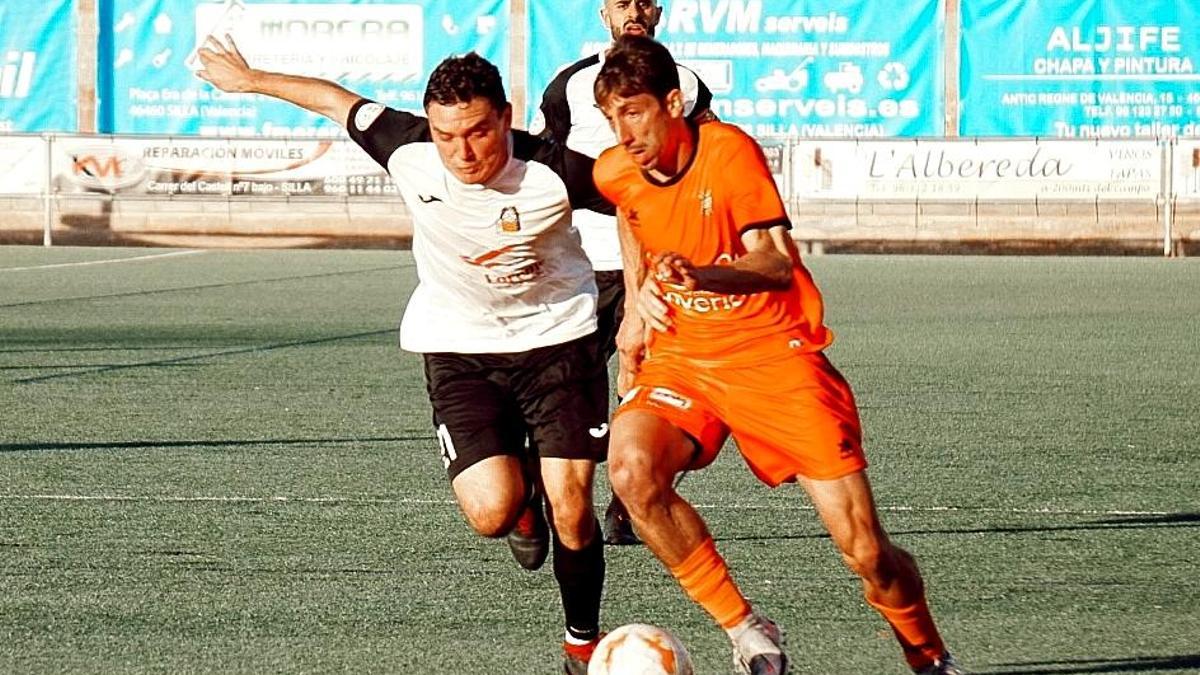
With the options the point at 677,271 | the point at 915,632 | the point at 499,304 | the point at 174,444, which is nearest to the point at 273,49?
the point at 174,444

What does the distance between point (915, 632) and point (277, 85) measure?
8.59 feet

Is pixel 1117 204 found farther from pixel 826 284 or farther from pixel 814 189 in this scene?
pixel 826 284

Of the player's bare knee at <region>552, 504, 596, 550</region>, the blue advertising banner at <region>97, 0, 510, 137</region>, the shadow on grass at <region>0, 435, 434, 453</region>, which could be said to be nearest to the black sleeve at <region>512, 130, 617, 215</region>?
the player's bare knee at <region>552, 504, 596, 550</region>

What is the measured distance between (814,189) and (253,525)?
19.3 m

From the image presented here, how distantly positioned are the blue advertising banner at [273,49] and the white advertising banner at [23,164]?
3.62 meters

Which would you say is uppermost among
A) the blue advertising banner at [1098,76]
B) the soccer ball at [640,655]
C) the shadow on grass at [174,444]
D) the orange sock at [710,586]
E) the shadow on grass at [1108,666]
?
the blue advertising banner at [1098,76]

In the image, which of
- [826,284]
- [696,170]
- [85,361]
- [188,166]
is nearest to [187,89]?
[188,166]

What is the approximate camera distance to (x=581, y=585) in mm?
5934

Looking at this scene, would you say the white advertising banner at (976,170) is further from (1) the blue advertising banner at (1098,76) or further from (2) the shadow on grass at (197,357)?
(2) the shadow on grass at (197,357)

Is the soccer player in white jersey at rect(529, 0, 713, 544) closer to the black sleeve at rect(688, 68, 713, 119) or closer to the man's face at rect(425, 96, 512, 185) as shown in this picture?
the black sleeve at rect(688, 68, 713, 119)

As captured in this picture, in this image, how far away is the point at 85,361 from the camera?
14.2 m

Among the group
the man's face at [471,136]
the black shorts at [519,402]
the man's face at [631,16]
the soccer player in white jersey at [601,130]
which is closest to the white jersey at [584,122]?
the soccer player in white jersey at [601,130]

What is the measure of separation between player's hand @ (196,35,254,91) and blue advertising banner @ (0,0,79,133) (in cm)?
2538

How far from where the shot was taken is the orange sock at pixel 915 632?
5.52 metres
